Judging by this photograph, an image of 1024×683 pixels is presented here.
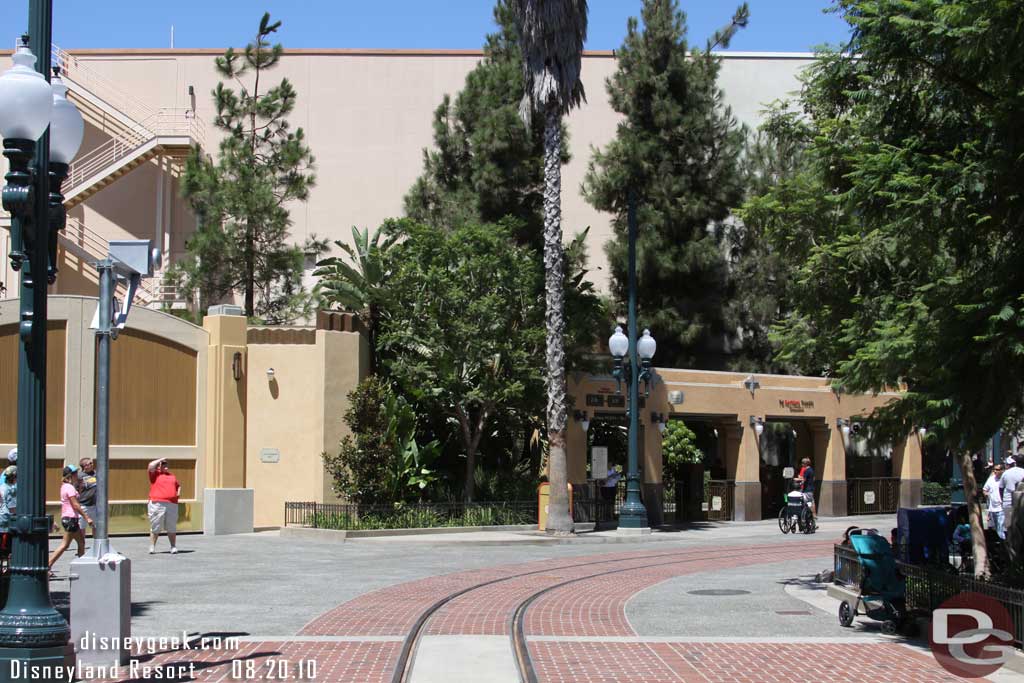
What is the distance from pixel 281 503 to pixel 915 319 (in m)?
19.7

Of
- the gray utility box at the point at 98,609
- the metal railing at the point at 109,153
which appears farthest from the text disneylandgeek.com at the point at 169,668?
the metal railing at the point at 109,153

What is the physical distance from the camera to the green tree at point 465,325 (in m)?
28.3

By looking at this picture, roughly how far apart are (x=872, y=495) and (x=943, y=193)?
29.7 m

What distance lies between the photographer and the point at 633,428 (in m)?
29.6

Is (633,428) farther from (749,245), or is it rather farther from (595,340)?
(749,245)

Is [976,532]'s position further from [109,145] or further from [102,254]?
[102,254]

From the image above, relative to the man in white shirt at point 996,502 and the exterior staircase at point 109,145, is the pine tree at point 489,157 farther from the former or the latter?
the man in white shirt at point 996,502

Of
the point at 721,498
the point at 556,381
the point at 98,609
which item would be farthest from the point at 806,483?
the point at 98,609

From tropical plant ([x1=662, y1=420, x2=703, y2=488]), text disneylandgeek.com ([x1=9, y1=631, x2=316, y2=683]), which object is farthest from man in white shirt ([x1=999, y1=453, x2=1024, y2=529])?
tropical plant ([x1=662, y1=420, x2=703, y2=488])

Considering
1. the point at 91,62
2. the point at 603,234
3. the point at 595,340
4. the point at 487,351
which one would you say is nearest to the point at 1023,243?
the point at 487,351

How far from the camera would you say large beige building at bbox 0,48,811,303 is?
1561 inches

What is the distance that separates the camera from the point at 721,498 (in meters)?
35.4

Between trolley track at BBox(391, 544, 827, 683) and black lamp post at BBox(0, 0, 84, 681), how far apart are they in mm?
2943

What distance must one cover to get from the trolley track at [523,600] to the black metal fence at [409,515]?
652 centimetres
